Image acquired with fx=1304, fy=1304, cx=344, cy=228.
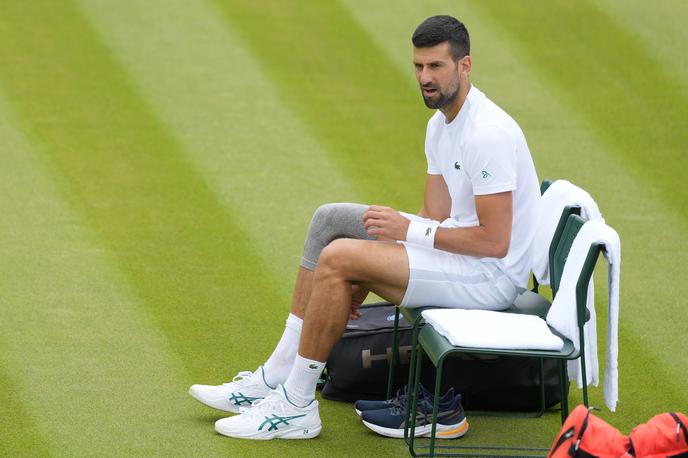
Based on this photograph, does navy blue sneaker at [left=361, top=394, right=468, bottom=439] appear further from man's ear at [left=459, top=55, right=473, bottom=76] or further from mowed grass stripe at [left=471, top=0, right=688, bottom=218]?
mowed grass stripe at [left=471, top=0, right=688, bottom=218]

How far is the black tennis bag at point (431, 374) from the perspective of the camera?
5.90m

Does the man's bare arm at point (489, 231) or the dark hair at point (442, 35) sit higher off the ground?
the dark hair at point (442, 35)

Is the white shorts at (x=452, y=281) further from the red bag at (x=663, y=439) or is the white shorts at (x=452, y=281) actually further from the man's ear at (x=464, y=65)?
the red bag at (x=663, y=439)

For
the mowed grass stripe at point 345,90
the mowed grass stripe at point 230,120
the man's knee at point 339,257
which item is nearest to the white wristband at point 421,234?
the man's knee at point 339,257

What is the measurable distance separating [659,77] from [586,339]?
5.76m

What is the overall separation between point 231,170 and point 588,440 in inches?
188

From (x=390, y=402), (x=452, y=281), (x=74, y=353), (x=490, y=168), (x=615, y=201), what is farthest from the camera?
(x=615, y=201)

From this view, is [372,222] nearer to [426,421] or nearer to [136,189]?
[426,421]

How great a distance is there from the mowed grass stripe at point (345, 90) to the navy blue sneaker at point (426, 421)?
3143 millimetres

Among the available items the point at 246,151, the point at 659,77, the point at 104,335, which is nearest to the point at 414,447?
the point at 104,335

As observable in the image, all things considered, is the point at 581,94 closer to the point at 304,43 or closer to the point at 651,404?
the point at 304,43

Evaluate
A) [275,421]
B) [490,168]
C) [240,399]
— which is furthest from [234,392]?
[490,168]

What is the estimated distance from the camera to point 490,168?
5406 mm

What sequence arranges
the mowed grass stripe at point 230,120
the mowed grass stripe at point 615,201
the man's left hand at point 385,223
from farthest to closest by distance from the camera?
the mowed grass stripe at point 230,120, the mowed grass stripe at point 615,201, the man's left hand at point 385,223
